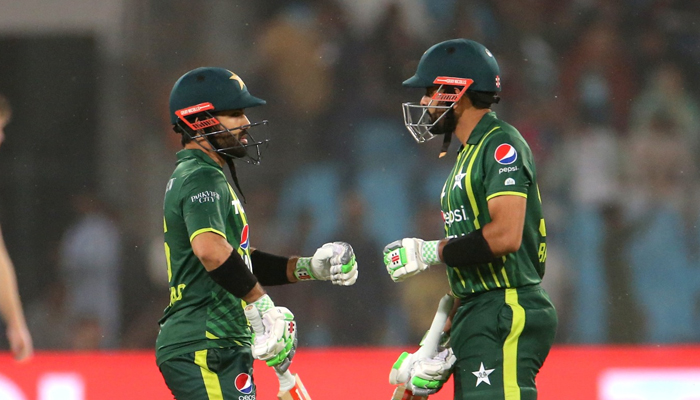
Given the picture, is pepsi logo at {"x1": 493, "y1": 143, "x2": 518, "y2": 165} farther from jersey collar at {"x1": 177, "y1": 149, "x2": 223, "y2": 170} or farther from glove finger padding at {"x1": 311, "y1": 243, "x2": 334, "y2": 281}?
jersey collar at {"x1": 177, "y1": 149, "x2": 223, "y2": 170}

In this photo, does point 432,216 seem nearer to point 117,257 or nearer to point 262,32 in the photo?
point 262,32

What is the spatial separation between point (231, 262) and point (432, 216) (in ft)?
13.4

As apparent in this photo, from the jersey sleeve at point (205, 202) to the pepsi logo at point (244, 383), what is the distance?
0.50 metres

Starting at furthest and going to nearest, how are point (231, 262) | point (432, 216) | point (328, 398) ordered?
1. point (432, 216)
2. point (328, 398)
3. point (231, 262)

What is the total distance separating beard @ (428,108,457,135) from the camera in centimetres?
355

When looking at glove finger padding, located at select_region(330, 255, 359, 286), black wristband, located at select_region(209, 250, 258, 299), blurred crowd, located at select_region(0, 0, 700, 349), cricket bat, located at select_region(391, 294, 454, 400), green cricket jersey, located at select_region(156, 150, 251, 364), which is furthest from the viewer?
blurred crowd, located at select_region(0, 0, 700, 349)

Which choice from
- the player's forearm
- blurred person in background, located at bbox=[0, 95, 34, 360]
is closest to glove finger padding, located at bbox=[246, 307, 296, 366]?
blurred person in background, located at bbox=[0, 95, 34, 360]

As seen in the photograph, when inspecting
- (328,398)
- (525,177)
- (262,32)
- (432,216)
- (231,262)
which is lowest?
(328,398)

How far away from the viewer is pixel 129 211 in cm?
725

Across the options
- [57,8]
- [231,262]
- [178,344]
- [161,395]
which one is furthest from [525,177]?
[57,8]

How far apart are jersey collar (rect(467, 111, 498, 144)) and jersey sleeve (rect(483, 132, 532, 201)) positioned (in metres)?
0.07

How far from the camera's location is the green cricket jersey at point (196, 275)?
3.32m

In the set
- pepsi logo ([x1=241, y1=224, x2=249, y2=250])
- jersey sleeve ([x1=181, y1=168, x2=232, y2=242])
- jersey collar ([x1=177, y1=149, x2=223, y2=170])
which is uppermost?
jersey collar ([x1=177, y1=149, x2=223, y2=170])

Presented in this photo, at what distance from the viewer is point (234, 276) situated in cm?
322
